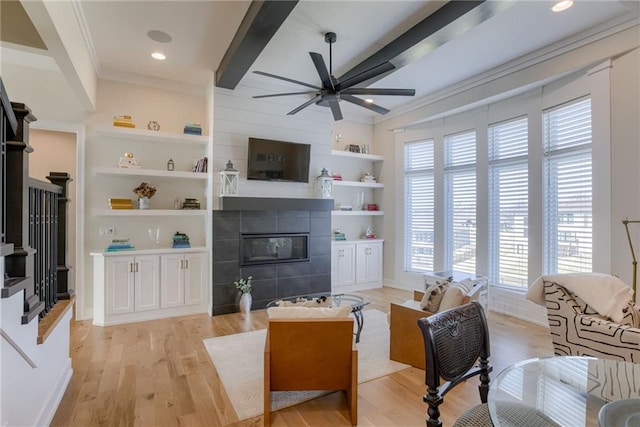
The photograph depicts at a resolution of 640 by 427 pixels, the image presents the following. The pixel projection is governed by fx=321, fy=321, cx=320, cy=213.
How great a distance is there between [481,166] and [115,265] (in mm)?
5288

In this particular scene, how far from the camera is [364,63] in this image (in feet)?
13.1

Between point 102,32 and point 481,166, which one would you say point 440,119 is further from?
point 102,32

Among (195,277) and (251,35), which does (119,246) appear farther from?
(251,35)

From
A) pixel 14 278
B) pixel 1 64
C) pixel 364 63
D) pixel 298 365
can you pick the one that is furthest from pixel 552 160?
pixel 1 64

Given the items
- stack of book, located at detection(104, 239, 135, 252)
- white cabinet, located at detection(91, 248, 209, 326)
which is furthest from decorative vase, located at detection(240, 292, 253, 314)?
stack of book, located at detection(104, 239, 135, 252)

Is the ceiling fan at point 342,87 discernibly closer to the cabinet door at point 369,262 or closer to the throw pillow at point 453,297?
the throw pillow at point 453,297

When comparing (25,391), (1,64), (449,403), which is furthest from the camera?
(1,64)

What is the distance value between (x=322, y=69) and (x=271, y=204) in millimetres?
2241

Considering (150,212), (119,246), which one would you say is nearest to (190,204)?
(150,212)

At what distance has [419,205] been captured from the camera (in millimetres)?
5855

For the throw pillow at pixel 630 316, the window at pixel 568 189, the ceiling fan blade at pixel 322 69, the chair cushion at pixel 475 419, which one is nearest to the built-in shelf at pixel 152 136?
the ceiling fan blade at pixel 322 69

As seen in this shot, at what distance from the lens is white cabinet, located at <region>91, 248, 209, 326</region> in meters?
4.04

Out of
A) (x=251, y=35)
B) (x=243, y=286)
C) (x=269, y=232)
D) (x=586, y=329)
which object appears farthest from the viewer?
(x=269, y=232)

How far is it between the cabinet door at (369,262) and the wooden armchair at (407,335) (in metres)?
2.88
